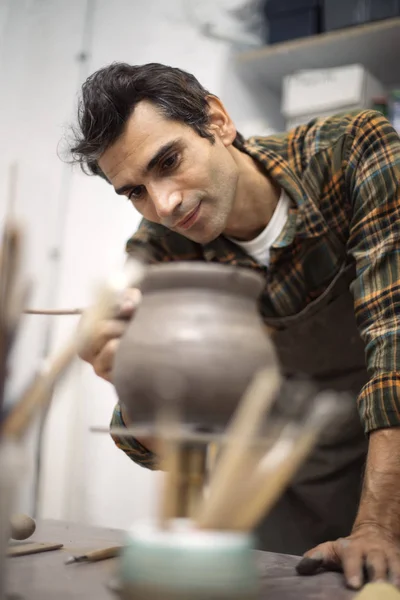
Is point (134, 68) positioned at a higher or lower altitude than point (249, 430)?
higher

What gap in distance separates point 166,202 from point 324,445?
2.83 feet

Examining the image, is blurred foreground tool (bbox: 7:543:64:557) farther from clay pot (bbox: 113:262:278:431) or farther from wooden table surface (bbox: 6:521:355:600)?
clay pot (bbox: 113:262:278:431)

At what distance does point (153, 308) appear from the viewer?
74cm

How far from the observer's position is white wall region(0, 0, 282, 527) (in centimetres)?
265

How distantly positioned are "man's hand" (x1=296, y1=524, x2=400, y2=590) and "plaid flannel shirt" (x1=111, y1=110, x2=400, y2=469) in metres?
0.20

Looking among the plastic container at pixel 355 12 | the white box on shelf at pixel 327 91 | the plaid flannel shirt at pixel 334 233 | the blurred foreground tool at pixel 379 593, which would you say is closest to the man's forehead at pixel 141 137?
the plaid flannel shirt at pixel 334 233

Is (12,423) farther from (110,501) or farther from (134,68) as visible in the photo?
(110,501)

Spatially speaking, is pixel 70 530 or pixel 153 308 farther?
pixel 70 530

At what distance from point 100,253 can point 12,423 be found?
2.24m

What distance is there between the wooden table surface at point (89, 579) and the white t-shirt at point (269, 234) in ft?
2.43

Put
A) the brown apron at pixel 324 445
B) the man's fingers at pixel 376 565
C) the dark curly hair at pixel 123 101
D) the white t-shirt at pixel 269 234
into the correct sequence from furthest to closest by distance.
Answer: the brown apron at pixel 324 445, the white t-shirt at pixel 269 234, the dark curly hair at pixel 123 101, the man's fingers at pixel 376 565

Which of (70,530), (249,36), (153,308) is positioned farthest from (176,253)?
(249,36)

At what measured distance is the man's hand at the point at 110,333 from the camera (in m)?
0.90

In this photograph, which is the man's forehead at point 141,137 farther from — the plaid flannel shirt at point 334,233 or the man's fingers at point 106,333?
the man's fingers at point 106,333
